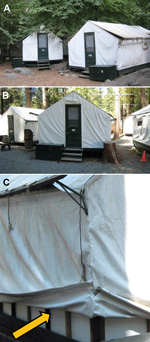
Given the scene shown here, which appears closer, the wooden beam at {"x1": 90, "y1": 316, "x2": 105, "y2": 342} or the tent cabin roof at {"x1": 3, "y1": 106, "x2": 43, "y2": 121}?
the tent cabin roof at {"x1": 3, "y1": 106, "x2": 43, "y2": 121}

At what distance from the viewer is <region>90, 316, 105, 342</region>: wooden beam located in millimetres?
5168

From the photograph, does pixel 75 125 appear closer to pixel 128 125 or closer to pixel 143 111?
pixel 128 125

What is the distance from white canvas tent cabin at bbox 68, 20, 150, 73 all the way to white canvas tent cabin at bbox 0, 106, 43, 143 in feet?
5.60

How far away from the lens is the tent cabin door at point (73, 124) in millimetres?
5068

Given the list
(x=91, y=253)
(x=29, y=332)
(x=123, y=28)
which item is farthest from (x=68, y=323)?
(x=123, y=28)

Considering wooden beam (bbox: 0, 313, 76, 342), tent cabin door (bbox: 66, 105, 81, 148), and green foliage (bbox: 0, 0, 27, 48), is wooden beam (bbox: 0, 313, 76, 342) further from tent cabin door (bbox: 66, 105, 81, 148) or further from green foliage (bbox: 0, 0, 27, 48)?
green foliage (bbox: 0, 0, 27, 48)

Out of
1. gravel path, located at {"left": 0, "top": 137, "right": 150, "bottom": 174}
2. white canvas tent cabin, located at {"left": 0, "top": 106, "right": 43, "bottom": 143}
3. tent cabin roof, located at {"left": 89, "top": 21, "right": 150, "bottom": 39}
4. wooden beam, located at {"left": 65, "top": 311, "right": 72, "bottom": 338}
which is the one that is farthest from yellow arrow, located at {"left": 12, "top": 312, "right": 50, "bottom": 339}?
tent cabin roof, located at {"left": 89, "top": 21, "right": 150, "bottom": 39}

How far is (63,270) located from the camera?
5590 millimetres

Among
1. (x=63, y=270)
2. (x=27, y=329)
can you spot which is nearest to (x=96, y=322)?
(x=63, y=270)

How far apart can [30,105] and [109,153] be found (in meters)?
1.12

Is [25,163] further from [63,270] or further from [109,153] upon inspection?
[63,270]

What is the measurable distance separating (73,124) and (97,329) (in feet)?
9.03

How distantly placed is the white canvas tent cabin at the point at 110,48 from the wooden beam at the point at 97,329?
334 cm

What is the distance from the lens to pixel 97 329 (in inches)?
205
